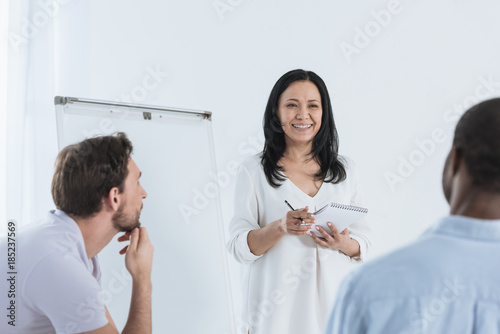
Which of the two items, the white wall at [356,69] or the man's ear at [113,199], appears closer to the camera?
the man's ear at [113,199]

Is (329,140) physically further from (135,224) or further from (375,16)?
(375,16)

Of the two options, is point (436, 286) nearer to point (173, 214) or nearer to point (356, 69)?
point (173, 214)

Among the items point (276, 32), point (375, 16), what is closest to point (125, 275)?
point (276, 32)

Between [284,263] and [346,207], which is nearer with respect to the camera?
[346,207]

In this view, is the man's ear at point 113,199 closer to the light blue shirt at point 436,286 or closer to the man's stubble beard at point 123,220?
the man's stubble beard at point 123,220

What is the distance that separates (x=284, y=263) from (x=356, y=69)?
4.96 feet

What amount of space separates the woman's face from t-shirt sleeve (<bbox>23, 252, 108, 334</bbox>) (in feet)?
3.39

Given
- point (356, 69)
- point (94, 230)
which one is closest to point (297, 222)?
point (94, 230)

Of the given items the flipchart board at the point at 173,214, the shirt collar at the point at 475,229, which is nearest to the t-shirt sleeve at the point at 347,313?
the shirt collar at the point at 475,229

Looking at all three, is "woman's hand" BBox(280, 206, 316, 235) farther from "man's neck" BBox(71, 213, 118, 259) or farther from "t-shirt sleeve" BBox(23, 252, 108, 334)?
"t-shirt sleeve" BBox(23, 252, 108, 334)

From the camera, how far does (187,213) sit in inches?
86.4

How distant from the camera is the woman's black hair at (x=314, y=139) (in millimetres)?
2047

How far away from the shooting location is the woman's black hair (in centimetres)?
205

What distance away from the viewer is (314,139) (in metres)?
2.09
